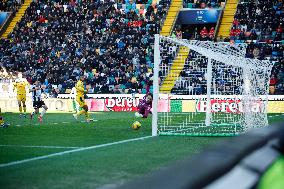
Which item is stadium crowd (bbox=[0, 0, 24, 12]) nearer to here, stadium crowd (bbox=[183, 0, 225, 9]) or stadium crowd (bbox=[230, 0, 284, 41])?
stadium crowd (bbox=[183, 0, 225, 9])

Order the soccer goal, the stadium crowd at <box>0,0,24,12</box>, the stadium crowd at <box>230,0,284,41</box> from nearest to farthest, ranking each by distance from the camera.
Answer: the soccer goal
the stadium crowd at <box>230,0,284,41</box>
the stadium crowd at <box>0,0,24,12</box>

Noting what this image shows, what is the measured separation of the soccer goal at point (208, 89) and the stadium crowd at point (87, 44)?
3.85 meters

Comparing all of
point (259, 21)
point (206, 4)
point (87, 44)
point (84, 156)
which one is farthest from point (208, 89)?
point (206, 4)

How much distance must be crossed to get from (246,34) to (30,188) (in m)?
27.1

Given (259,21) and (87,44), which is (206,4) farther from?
(87,44)

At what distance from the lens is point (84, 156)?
9188 millimetres

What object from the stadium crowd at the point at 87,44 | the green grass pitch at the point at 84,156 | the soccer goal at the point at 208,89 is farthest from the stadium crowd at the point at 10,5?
the green grass pitch at the point at 84,156

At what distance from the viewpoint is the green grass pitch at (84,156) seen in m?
6.71

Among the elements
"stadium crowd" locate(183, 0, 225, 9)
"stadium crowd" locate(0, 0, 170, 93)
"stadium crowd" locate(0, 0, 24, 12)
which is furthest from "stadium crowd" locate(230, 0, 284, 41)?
"stadium crowd" locate(0, 0, 24, 12)

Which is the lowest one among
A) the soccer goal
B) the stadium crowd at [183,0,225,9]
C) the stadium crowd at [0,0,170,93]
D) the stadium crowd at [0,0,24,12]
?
the soccer goal

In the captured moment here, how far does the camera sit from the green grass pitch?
264 inches

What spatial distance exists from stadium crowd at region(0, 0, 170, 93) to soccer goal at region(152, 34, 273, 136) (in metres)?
3.85

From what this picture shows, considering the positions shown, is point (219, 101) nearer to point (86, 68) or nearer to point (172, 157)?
point (86, 68)

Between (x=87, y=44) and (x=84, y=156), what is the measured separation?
85.1ft
